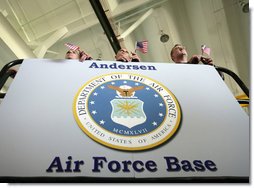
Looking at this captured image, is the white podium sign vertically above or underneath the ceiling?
above

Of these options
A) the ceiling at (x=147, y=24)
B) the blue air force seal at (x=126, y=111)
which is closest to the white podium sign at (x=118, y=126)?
the blue air force seal at (x=126, y=111)

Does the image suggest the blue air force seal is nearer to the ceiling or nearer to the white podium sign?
the white podium sign

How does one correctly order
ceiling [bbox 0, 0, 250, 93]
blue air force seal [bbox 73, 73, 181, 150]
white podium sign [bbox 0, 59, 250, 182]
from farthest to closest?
ceiling [bbox 0, 0, 250, 93], blue air force seal [bbox 73, 73, 181, 150], white podium sign [bbox 0, 59, 250, 182]

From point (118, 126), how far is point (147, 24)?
4122mm

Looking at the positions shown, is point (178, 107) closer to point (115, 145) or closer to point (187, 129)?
point (187, 129)

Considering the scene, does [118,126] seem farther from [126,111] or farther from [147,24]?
[147,24]

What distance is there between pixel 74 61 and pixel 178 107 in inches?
28.0

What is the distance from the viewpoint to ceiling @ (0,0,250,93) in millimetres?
4531

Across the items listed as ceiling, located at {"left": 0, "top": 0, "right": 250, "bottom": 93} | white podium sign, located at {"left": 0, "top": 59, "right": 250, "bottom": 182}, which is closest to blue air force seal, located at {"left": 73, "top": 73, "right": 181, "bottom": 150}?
white podium sign, located at {"left": 0, "top": 59, "right": 250, "bottom": 182}

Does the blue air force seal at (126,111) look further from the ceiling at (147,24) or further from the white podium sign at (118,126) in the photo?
the ceiling at (147,24)

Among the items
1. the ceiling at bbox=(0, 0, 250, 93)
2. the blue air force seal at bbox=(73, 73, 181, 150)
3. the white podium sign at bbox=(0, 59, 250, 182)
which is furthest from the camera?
the ceiling at bbox=(0, 0, 250, 93)

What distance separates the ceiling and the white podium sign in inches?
122

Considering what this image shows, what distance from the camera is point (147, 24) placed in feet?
16.3

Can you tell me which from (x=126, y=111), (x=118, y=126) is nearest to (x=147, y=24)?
(x=126, y=111)
